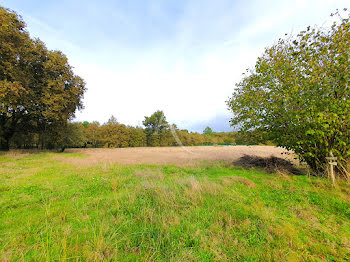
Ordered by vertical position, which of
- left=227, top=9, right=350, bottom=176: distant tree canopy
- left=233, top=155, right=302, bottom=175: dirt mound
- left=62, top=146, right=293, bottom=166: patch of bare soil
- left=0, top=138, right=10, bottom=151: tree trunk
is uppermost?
left=227, top=9, right=350, bottom=176: distant tree canopy

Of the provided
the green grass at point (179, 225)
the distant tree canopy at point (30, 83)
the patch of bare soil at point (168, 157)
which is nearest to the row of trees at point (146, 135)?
the patch of bare soil at point (168, 157)

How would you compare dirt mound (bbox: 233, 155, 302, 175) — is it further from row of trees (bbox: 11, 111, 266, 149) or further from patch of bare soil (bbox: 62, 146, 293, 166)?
row of trees (bbox: 11, 111, 266, 149)

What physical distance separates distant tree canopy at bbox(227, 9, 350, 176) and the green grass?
2344mm

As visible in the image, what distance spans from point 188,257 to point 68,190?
5521 millimetres

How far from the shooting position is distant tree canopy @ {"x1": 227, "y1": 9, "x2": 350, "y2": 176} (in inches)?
229

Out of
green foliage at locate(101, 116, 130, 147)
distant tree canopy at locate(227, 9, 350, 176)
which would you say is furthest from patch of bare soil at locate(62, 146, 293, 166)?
green foliage at locate(101, 116, 130, 147)

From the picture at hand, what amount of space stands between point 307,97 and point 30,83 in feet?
79.8

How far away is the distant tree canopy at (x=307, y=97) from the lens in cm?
580

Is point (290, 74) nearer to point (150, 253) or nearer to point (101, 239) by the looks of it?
point (150, 253)

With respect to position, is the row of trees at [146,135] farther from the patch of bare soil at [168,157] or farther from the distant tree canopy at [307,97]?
the distant tree canopy at [307,97]

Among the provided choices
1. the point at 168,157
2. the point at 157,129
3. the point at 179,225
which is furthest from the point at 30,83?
the point at 157,129

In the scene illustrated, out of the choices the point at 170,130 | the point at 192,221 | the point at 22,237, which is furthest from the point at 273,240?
the point at 170,130

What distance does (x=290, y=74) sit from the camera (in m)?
6.93

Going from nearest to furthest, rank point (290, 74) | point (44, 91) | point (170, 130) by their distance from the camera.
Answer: point (290, 74), point (44, 91), point (170, 130)
